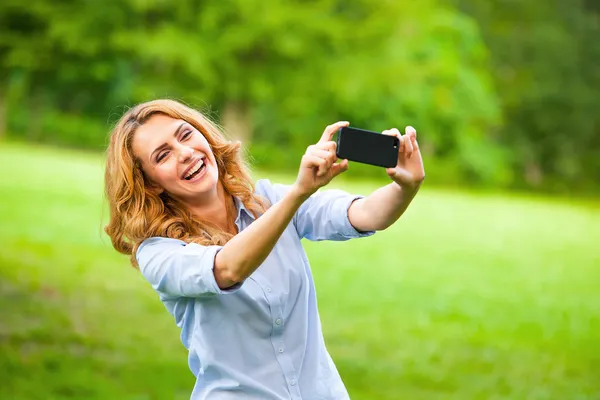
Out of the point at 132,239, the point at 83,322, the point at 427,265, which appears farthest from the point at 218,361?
the point at 427,265

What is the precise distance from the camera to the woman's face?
1.54 metres

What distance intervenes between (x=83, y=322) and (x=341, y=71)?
30.0 ft

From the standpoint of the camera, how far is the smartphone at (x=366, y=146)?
4.54ft

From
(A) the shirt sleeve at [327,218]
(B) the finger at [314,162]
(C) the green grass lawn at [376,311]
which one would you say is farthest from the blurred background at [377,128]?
(B) the finger at [314,162]

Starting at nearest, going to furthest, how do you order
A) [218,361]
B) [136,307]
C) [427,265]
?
[218,361] < [136,307] < [427,265]

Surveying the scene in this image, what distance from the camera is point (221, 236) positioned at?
157 cm

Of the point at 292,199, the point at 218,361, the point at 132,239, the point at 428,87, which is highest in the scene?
the point at 292,199

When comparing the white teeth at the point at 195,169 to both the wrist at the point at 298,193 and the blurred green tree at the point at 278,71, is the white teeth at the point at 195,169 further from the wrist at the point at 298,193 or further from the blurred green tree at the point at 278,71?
the blurred green tree at the point at 278,71

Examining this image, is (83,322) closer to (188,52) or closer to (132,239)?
(132,239)

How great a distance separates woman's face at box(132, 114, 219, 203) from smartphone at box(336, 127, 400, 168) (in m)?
0.27

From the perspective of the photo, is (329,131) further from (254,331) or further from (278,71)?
(278,71)

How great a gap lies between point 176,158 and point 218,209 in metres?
0.13

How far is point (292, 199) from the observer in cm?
134

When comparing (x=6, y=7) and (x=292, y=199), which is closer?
(x=292, y=199)
